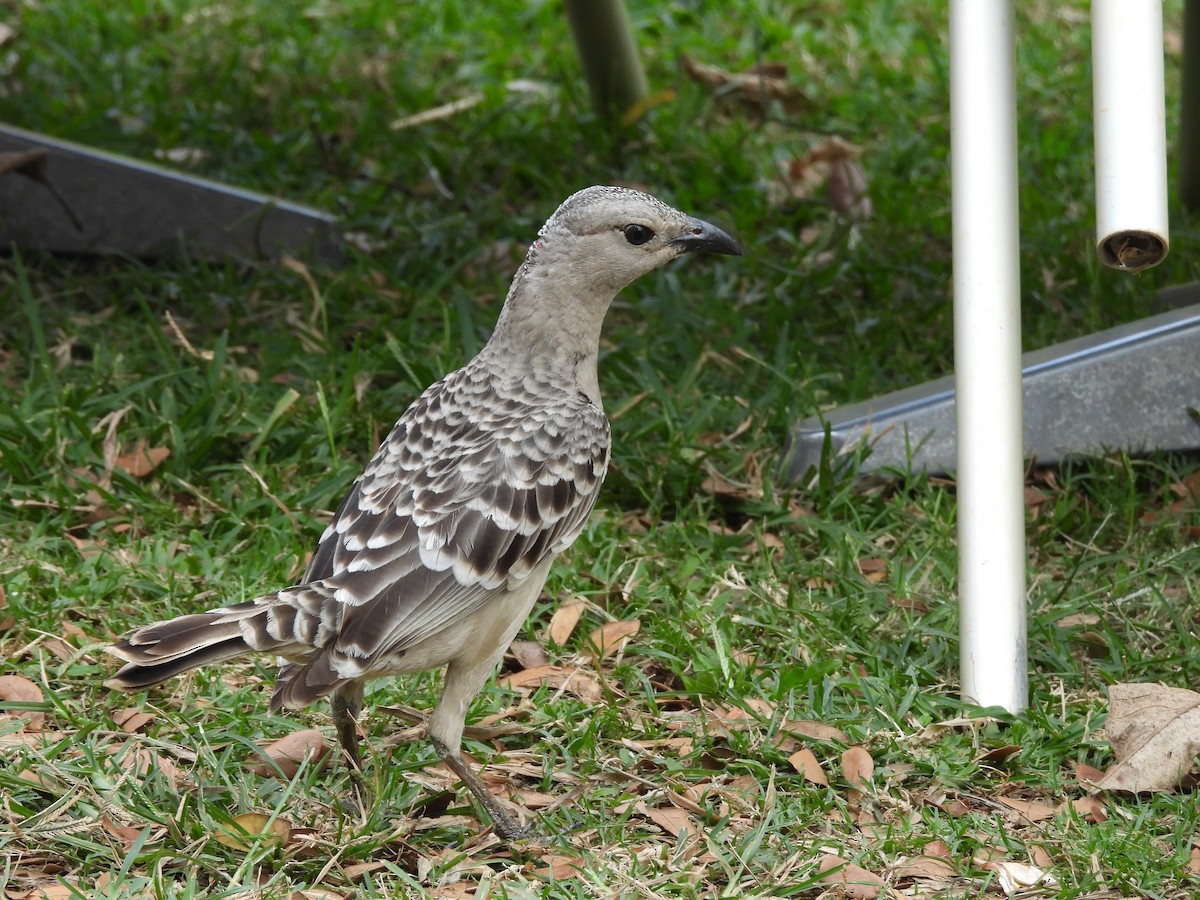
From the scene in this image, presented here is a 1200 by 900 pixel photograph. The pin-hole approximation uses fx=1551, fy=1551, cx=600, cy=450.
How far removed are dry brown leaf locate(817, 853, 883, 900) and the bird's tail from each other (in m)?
1.15

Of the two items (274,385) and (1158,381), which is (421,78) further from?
(1158,381)

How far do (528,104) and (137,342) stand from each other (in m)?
2.98

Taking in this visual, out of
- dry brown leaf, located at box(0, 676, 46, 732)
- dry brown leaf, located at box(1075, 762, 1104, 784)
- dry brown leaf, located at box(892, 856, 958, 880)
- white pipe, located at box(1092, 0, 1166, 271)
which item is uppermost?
white pipe, located at box(1092, 0, 1166, 271)

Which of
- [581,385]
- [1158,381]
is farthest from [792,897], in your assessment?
[1158,381]

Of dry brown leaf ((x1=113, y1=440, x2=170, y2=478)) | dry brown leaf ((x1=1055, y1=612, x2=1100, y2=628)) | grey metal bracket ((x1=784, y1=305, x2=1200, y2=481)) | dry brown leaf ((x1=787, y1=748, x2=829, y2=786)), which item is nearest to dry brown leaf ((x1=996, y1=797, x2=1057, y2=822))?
dry brown leaf ((x1=787, y1=748, x2=829, y2=786))

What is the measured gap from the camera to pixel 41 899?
3078 mm

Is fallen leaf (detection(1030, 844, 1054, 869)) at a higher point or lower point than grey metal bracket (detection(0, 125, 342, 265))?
lower

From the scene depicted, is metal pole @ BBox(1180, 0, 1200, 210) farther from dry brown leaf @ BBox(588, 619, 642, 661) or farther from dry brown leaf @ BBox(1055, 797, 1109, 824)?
dry brown leaf @ BBox(1055, 797, 1109, 824)

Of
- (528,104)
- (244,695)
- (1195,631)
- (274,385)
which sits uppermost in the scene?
(528,104)

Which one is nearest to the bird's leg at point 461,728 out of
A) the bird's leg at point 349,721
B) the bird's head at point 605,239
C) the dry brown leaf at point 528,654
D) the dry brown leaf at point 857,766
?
the bird's leg at point 349,721

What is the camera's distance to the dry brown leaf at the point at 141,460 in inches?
190

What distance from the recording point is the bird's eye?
3.92 meters

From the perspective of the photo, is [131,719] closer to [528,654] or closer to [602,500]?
[528,654]

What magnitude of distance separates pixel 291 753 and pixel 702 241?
1.64 m
